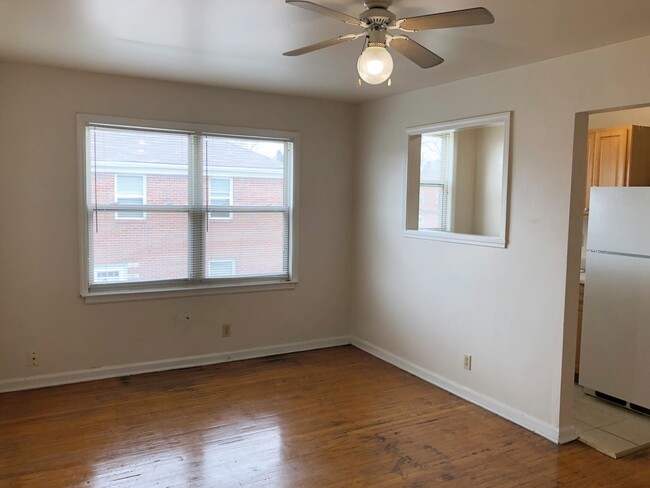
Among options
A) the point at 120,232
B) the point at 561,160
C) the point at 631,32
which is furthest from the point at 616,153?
the point at 120,232

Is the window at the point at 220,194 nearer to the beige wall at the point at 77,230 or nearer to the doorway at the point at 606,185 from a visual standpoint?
the beige wall at the point at 77,230

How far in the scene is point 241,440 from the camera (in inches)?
130

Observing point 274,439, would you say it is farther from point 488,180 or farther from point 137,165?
point 488,180

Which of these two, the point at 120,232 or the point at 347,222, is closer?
the point at 120,232

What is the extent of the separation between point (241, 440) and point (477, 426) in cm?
157

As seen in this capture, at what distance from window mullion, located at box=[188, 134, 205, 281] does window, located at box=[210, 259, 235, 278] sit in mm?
96

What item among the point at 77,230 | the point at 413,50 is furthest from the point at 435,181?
the point at 77,230

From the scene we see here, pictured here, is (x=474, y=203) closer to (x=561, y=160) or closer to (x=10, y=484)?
(x=561, y=160)

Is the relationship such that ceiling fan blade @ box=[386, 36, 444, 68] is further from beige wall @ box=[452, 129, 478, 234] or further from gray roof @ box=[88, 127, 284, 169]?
beige wall @ box=[452, 129, 478, 234]

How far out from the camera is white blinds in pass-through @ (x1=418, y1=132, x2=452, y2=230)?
215 inches

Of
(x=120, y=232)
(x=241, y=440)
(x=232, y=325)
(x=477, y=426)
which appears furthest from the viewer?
(x=232, y=325)

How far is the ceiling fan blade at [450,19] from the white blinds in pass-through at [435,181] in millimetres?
3177

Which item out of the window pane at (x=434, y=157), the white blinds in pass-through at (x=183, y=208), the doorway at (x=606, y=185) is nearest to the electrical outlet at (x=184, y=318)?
the white blinds in pass-through at (x=183, y=208)

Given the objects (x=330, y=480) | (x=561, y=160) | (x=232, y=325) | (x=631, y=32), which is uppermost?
(x=631, y=32)
